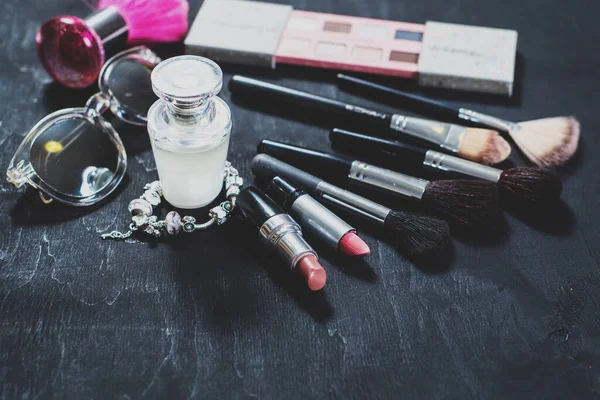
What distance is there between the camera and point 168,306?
75 centimetres

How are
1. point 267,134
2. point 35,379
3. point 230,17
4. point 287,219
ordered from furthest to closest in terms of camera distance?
point 230,17 → point 267,134 → point 287,219 → point 35,379

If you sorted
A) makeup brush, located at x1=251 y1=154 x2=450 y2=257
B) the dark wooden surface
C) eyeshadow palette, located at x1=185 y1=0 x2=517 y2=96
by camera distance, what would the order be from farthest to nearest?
eyeshadow palette, located at x1=185 y1=0 x2=517 y2=96
makeup brush, located at x1=251 y1=154 x2=450 y2=257
the dark wooden surface

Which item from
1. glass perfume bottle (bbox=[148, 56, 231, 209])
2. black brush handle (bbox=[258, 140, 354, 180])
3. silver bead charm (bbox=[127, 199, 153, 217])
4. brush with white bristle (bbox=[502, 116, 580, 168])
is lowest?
silver bead charm (bbox=[127, 199, 153, 217])

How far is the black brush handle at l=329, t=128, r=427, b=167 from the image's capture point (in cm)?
91

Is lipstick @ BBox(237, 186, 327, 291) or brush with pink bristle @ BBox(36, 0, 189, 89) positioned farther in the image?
brush with pink bristle @ BBox(36, 0, 189, 89)

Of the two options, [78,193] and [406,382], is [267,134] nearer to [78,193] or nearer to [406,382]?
[78,193]

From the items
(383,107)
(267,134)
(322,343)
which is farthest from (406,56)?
(322,343)

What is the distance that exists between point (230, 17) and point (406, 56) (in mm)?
289

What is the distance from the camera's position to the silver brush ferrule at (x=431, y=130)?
926 millimetres

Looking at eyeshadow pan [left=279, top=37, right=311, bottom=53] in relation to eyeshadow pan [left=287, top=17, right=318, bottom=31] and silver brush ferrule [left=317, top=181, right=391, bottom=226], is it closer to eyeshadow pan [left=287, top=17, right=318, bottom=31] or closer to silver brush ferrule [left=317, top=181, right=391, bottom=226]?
eyeshadow pan [left=287, top=17, right=318, bottom=31]

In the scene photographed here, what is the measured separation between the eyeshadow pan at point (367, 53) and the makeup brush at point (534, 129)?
0.07m

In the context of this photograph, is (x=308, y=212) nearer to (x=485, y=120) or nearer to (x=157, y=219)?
(x=157, y=219)

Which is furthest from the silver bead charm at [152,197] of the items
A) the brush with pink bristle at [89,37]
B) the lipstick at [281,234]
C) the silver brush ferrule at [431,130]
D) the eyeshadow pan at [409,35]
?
the eyeshadow pan at [409,35]

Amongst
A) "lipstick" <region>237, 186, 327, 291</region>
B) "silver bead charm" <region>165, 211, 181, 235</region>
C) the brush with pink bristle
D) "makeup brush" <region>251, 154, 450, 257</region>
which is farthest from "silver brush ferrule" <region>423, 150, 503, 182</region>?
the brush with pink bristle
